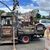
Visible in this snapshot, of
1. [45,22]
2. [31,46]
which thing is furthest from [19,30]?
[45,22]

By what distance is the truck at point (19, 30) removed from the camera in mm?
8812

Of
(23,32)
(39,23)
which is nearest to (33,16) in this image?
(39,23)

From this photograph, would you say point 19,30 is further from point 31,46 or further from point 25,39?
point 31,46

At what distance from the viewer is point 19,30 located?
29.3 ft

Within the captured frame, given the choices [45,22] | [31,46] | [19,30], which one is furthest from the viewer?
[19,30]

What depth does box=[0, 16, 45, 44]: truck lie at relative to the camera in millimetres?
→ 8812

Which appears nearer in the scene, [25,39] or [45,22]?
[45,22]

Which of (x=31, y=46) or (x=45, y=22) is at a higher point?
(x=45, y=22)

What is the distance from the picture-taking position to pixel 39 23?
856cm

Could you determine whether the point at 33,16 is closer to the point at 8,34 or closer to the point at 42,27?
the point at 42,27

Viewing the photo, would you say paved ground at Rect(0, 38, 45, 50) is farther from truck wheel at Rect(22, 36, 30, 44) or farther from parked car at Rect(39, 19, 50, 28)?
parked car at Rect(39, 19, 50, 28)

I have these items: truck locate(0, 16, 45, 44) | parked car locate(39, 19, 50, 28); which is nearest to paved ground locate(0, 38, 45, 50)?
truck locate(0, 16, 45, 44)

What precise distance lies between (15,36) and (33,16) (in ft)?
3.71

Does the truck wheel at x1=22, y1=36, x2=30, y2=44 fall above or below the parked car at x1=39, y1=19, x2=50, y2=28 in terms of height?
below
